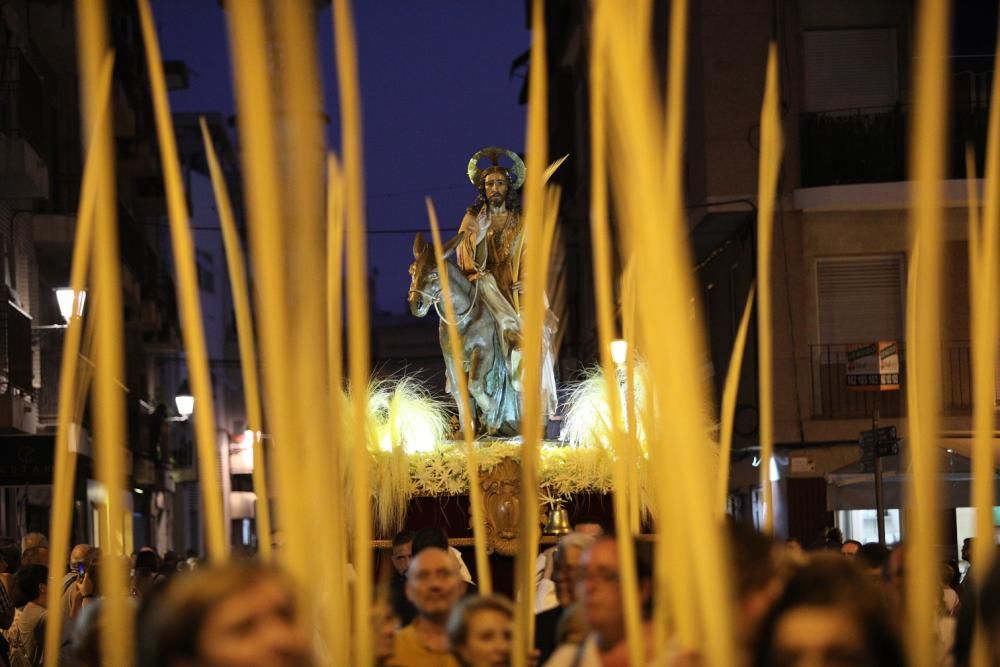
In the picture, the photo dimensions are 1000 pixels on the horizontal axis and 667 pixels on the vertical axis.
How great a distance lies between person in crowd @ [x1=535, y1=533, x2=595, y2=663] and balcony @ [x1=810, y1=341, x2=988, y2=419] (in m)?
17.0

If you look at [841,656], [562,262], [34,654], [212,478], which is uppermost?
[562,262]

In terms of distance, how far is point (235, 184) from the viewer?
→ 7738 centimetres

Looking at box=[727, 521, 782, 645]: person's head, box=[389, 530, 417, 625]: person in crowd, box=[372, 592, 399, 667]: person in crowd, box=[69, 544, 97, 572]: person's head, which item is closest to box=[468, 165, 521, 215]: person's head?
box=[389, 530, 417, 625]: person in crowd

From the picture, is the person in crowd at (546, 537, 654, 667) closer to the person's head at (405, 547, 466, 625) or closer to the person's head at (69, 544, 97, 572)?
the person's head at (405, 547, 466, 625)

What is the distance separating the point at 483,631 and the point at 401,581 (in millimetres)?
3609

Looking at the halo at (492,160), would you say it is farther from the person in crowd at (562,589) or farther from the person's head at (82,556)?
the person in crowd at (562,589)

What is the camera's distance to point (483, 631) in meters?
4.59

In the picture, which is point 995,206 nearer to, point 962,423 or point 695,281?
point 962,423

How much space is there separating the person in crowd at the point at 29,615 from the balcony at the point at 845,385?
48.6 feet

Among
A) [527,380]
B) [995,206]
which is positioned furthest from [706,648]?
[995,206]

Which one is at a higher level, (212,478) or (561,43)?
(561,43)

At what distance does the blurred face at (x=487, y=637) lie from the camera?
4.59m

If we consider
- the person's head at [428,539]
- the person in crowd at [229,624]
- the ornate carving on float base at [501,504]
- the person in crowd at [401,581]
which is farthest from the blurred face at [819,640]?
the ornate carving on float base at [501,504]

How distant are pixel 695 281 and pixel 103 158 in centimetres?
2611
